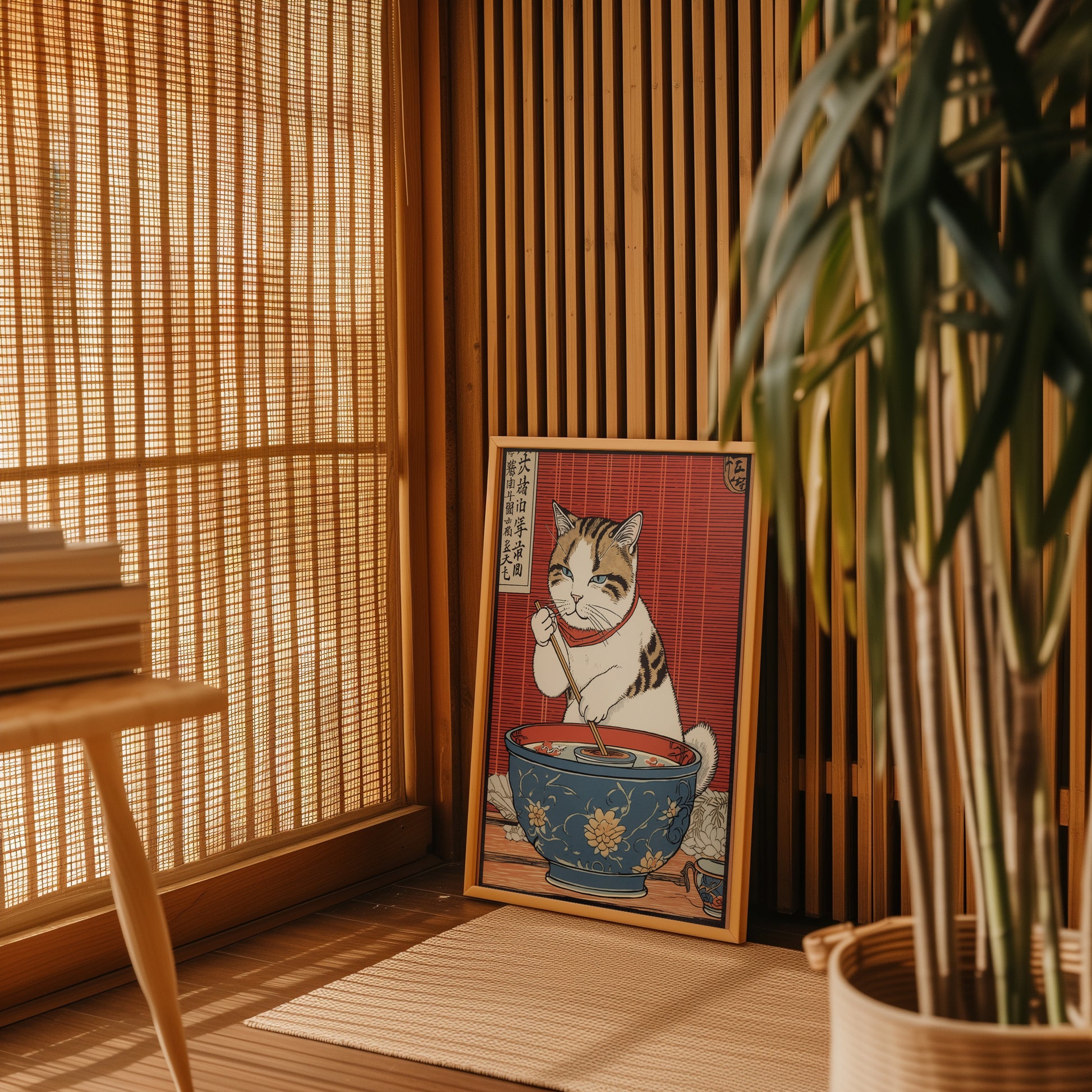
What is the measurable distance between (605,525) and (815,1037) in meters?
1.30

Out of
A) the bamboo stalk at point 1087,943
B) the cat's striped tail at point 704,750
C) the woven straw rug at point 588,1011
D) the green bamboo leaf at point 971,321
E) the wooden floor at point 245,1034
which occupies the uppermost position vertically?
the green bamboo leaf at point 971,321

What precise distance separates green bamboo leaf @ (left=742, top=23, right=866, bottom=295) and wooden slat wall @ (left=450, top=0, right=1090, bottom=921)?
178 centimetres

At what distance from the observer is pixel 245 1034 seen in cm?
258

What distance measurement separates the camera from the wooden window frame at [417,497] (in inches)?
139

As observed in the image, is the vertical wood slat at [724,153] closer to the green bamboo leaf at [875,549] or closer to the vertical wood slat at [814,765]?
the vertical wood slat at [814,765]

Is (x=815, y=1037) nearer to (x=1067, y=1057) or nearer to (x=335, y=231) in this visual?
(x=1067, y=1057)

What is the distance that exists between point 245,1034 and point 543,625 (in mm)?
1212

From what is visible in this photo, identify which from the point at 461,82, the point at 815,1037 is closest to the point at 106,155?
the point at 461,82

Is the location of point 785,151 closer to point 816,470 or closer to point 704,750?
point 816,470

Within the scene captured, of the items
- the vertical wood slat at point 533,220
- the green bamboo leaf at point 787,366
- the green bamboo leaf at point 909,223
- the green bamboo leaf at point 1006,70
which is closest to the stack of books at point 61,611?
the green bamboo leaf at point 787,366

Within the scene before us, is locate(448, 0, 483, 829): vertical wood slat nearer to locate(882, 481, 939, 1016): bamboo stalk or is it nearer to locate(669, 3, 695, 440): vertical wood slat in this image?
locate(669, 3, 695, 440): vertical wood slat

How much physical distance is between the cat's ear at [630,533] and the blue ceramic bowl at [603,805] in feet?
1.46

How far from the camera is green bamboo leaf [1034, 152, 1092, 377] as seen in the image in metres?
1.04

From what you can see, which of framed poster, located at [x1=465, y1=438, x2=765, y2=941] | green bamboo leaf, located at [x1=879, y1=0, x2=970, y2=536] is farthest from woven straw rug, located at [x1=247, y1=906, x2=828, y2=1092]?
green bamboo leaf, located at [x1=879, y1=0, x2=970, y2=536]
